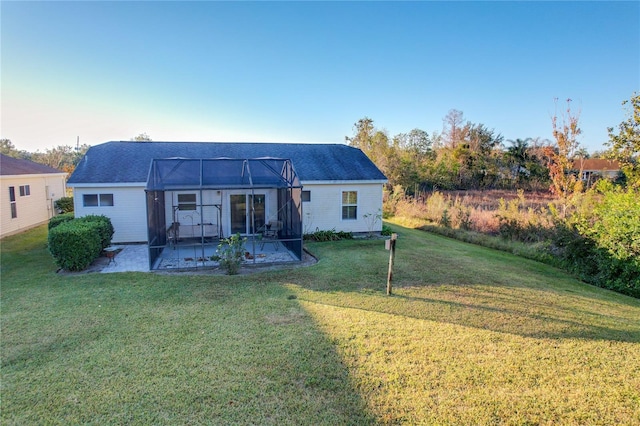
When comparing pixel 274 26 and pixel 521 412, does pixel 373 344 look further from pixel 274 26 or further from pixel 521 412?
pixel 274 26

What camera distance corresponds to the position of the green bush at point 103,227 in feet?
31.1

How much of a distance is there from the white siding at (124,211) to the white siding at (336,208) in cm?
577

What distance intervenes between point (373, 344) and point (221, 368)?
1.97m

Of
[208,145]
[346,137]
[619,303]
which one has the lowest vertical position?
[619,303]

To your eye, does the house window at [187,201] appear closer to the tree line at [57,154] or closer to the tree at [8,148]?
the tree line at [57,154]

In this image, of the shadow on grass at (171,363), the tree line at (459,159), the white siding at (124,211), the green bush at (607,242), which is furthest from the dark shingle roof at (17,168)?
the green bush at (607,242)

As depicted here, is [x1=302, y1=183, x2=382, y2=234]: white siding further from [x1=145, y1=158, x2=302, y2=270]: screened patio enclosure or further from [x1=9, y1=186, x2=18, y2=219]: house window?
[x1=9, y1=186, x2=18, y2=219]: house window

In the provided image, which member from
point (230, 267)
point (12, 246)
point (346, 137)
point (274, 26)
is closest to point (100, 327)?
point (230, 267)

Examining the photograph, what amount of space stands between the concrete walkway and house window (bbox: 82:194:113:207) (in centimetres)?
161

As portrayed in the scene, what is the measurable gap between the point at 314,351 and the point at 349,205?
30.1 feet

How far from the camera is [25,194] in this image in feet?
48.1

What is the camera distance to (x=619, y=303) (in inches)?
263

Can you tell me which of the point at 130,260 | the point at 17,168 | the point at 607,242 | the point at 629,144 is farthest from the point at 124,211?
the point at 629,144

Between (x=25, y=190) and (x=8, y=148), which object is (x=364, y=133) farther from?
(x=8, y=148)
